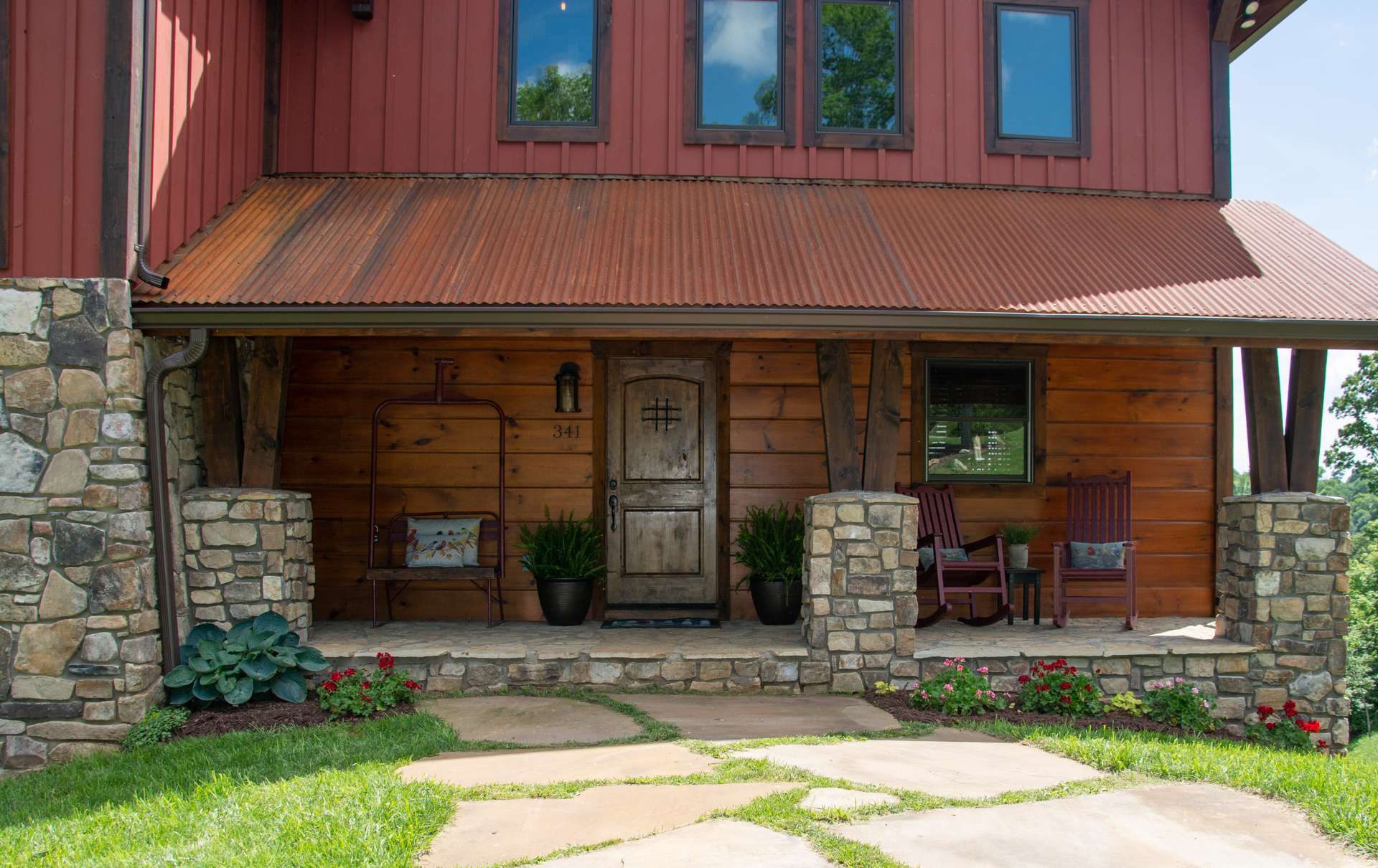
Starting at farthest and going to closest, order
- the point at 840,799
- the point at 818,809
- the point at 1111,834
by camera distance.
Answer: the point at 840,799 < the point at 818,809 < the point at 1111,834

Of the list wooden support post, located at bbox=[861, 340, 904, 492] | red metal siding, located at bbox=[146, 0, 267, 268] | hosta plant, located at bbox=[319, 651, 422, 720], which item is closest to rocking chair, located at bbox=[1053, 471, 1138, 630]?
wooden support post, located at bbox=[861, 340, 904, 492]

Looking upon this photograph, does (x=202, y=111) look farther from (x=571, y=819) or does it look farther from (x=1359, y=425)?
(x=1359, y=425)

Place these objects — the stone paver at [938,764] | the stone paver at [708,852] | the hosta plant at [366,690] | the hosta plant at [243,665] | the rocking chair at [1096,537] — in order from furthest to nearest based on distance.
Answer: the rocking chair at [1096,537], the hosta plant at [243,665], the hosta plant at [366,690], the stone paver at [938,764], the stone paver at [708,852]

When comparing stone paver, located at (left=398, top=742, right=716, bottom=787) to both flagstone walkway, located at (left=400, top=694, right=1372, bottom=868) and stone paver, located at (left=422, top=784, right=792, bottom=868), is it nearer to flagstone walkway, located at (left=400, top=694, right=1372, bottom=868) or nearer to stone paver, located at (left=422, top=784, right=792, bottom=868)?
flagstone walkway, located at (left=400, top=694, right=1372, bottom=868)

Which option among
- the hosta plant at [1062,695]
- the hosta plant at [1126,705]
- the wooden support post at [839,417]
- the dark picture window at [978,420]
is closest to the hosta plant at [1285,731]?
the hosta plant at [1126,705]

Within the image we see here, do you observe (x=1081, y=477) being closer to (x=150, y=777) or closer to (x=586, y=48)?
(x=586, y=48)

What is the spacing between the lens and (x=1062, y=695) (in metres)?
5.66

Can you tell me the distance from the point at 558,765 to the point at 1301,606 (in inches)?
180

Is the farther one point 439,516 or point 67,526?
point 439,516

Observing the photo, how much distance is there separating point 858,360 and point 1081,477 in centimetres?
182

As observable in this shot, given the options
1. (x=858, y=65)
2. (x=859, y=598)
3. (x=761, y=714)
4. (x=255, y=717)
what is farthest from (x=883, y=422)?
(x=255, y=717)

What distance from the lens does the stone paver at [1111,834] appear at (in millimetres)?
3227

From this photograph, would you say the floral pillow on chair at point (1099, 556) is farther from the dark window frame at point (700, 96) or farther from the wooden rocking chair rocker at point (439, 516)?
the wooden rocking chair rocker at point (439, 516)

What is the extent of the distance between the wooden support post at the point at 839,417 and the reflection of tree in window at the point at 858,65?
2294mm
